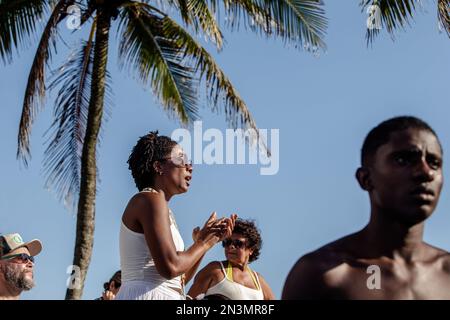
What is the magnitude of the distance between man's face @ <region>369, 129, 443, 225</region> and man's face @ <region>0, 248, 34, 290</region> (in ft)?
11.5

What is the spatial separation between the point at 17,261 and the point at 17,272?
0.33ft

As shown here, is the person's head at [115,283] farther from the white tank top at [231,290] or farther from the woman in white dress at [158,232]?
the woman in white dress at [158,232]

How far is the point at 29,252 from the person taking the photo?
Result: 5.36 metres

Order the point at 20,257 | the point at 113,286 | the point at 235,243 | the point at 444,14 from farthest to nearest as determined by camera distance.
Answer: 1. the point at 444,14
2. the point at 113,286
3. the point at 235,243
4. the point at 20,257

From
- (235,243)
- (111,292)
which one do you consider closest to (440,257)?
(235,243)

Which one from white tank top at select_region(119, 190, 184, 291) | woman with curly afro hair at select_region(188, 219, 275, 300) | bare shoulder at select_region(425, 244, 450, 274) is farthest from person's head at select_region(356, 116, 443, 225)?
woman with curly afro hair at select_region(188, 219, 275, 300)

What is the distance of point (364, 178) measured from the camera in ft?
6.67

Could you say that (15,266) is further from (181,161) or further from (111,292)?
(181,161)

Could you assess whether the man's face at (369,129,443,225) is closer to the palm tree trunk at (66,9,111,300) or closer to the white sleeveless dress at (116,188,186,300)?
the white sleeveless dress at (116,188,186,300)

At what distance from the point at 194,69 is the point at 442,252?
854cm

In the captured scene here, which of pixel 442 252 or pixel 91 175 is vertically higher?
pixel 91 175

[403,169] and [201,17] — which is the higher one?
[201,17]

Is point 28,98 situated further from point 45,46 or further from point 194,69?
point 194,69
